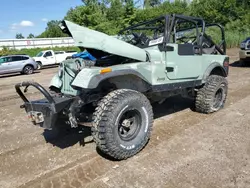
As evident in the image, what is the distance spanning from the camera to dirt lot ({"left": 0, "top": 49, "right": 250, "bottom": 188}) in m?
2.83

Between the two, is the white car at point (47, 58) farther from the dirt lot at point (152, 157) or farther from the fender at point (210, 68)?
the fender at point (210, 68)

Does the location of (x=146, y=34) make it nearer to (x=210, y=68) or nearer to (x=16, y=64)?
(x=210, y=68)

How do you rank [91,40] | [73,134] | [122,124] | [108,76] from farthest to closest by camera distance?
[73,134] → [122,124] → [91,40] → [108,76]

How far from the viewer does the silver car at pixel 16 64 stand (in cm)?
1563

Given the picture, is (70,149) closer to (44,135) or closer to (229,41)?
(44,135)

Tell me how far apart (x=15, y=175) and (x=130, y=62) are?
228 cm

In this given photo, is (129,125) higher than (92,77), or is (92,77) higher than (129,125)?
(92,77)

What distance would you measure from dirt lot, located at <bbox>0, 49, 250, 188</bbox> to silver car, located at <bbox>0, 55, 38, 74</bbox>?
1201 centimetres

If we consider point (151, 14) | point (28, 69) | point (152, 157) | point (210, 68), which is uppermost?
point (151, 14)

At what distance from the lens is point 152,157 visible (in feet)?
10.9

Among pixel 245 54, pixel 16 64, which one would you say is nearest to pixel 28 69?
pixel 16 64

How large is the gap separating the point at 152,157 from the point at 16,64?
49.4 feet

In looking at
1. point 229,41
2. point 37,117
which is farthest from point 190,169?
point 229,41

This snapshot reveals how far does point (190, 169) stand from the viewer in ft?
9.82
